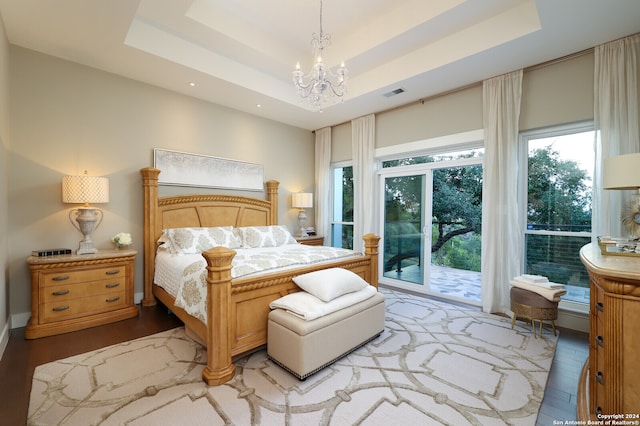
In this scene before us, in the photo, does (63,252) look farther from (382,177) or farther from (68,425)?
(382,177)

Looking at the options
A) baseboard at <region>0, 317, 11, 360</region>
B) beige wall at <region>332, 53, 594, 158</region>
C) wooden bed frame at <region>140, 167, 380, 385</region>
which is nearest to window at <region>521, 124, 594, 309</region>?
beige wall at <region>332, 53, 594, 158</region>

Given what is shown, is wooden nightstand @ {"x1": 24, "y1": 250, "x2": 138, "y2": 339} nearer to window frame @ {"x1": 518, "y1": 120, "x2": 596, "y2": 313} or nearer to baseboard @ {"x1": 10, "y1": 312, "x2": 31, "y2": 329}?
baseboard @ {"x1": 10, "y1": 312, "x2": 31, "y2": 329}

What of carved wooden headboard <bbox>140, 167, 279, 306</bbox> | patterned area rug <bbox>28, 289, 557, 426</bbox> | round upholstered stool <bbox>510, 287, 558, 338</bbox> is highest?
carved wooden headboard <bbox>140, 167, 279, 306</bbox>

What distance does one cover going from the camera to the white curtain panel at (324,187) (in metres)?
5.62

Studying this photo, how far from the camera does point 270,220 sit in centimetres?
502

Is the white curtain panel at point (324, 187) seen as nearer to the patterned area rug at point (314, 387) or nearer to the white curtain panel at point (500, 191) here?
the white curtain panel at point (500, 191)

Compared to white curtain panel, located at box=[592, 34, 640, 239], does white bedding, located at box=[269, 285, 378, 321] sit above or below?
below

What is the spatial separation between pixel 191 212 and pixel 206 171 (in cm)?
69

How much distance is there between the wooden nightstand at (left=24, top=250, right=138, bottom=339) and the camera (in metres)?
2.70

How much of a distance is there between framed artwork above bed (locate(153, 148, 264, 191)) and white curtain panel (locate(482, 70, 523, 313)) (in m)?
3.58

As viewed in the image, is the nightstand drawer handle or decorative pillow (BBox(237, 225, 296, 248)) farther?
decorative pillow (BBox(237, 225, 296, 248))

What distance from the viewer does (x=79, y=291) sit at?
291 centimetres

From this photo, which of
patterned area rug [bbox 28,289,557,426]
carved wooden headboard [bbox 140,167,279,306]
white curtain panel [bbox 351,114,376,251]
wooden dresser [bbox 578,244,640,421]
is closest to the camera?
wooden dresser [bbox 578,244,640,421]

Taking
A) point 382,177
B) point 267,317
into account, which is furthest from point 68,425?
point 382,177
